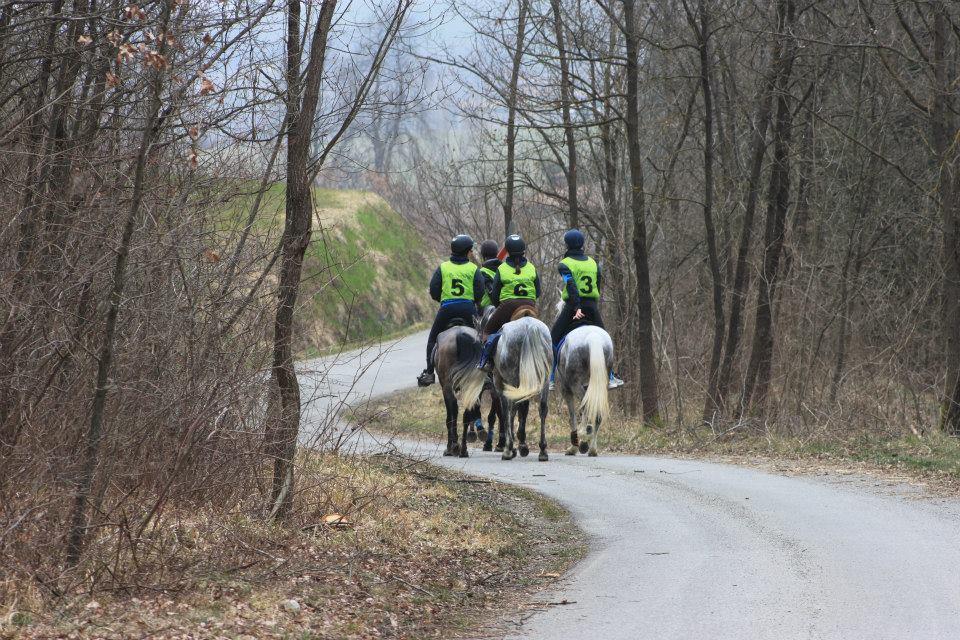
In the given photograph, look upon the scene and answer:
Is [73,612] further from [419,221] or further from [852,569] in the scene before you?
[419,221]

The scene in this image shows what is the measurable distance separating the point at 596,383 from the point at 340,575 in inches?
361

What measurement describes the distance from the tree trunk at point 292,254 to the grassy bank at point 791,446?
263 centimetres

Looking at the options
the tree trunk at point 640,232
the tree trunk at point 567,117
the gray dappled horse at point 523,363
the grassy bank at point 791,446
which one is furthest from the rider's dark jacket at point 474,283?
the tree trunk at point 567,117

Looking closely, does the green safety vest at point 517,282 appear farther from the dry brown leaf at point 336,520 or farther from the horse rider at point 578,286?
the dry brown leaf at point 336,520

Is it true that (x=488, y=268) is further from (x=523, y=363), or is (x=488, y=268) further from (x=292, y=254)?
(x=292, y=254)

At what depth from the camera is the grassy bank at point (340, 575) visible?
6.48 m

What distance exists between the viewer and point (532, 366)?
16.8 meters

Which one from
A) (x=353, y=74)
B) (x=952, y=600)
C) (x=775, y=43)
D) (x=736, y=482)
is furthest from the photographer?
(x=775, y=43)

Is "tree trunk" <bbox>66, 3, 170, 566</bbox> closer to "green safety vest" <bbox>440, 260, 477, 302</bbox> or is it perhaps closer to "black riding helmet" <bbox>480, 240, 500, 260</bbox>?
"green safety vest" <bbox>440, 260, 477, 302</bbox>

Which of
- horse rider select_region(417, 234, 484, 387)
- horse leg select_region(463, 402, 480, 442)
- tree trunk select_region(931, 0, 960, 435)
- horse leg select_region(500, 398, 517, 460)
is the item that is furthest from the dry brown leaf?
tree trunk select_region(931, 0, 960, 435)

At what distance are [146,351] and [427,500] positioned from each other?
3.72 metres

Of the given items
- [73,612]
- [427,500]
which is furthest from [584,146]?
[73,612]

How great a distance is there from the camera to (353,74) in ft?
36.2

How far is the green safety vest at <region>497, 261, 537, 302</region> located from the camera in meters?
17.6
